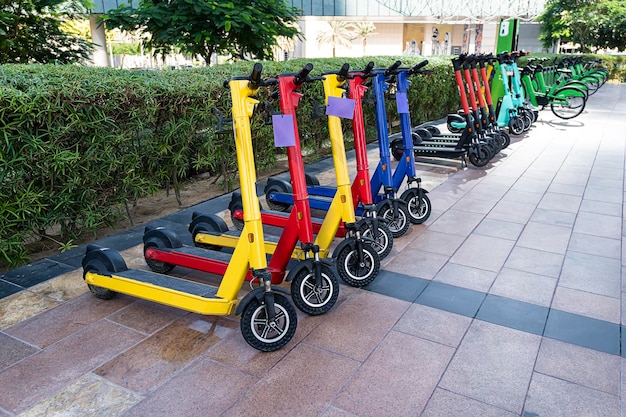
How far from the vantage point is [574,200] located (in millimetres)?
5051

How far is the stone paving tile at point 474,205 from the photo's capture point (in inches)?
189

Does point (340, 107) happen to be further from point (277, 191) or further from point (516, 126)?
point (516, 126)

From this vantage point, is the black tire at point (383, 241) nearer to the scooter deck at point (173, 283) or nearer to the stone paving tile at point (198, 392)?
the scooter deck at point (173, 283)

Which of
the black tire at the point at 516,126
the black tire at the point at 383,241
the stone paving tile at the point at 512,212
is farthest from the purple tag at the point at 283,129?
the black tire at the point at 516,126

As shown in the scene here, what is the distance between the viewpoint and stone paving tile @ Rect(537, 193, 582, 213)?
15.8 feet

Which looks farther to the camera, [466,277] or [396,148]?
[396,148]

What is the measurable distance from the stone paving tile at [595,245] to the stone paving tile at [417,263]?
108 cm

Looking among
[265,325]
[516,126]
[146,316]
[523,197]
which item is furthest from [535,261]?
[516,126]

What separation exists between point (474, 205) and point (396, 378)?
2994 mm

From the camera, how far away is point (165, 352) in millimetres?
2514

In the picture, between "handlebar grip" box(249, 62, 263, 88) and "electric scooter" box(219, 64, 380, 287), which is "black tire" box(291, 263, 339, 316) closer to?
"electric scooter" box(219, 64, 380, 287)

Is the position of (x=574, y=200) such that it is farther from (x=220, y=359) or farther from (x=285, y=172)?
(x=220, y=359)

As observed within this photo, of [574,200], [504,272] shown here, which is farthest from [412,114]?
[504,272]

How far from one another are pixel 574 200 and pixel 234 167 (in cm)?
354
